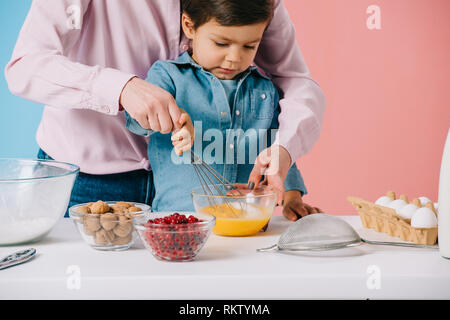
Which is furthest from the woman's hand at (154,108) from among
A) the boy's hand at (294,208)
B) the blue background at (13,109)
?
the blue background at (13,109)

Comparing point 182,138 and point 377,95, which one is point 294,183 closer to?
point 182,138

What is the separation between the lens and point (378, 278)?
2.46 feet

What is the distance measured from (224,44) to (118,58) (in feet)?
0.89

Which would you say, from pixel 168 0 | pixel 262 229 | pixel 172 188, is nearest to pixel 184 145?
pixel 262 229

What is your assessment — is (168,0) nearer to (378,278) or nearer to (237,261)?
(237,261)

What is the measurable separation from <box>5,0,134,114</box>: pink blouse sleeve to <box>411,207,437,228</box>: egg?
565 mm

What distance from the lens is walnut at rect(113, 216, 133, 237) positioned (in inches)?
33.6

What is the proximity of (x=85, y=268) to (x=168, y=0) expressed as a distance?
28.9 inches

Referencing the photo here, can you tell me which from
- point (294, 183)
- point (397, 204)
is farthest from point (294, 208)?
point (397, 204)

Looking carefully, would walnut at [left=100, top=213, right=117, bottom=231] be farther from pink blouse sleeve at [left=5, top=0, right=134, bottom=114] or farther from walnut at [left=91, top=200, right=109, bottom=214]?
pink blouse sleeve at [left=5, top=0, right=134, bottom=114]

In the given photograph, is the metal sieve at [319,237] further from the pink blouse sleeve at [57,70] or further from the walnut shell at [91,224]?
the pink blouse sleeve at [57,70]

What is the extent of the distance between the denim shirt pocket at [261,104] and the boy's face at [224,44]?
0.08 m

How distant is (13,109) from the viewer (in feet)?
10.2

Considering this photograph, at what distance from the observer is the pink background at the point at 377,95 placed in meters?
3.17
